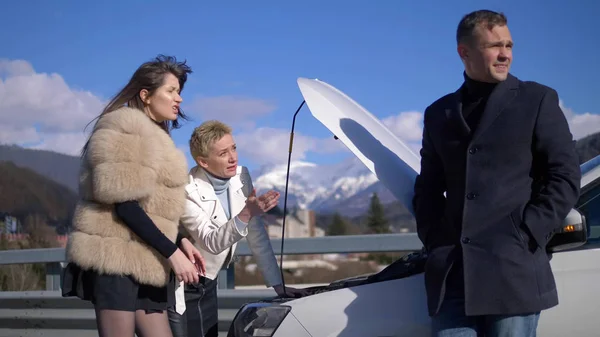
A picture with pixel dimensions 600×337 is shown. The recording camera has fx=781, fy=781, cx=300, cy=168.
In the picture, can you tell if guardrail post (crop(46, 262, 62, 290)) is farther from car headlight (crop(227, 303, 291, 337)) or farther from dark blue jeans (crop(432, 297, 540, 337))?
dark blue jeans (crop(432, 297, 540, 337))

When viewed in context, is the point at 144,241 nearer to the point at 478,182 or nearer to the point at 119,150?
the point at 119,150

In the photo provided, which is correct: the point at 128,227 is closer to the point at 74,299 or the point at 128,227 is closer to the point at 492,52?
the point at 492,52

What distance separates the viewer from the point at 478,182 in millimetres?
2875

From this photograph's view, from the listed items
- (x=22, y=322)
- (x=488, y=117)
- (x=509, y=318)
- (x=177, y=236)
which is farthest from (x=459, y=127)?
(x=22, y=322)

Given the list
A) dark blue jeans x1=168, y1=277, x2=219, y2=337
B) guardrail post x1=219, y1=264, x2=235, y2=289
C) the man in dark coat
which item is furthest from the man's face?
guardrail post x1=219, y1=264, x2=235, y2=289

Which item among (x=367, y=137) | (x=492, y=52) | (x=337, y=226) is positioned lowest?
(x=337, y=226)

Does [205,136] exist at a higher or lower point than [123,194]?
higher

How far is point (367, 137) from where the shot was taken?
11.9ft

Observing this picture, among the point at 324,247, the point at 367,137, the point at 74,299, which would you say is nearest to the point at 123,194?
the point at 367,137

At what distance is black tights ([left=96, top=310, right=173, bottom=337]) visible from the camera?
3.37 metres

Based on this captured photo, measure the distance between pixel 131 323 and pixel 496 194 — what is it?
5.48ft

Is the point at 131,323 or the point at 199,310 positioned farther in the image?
the point at 199,310

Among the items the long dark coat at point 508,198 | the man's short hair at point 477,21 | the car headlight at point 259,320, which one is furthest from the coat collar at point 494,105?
the car headlight at point 259,320

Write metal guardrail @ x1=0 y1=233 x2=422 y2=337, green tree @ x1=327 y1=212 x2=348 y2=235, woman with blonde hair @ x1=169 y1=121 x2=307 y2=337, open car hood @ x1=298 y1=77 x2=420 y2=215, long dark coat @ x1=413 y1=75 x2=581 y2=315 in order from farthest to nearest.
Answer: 1. green tree @ x1=327 y1=212 x2=348 y2=235
2. metal guardrail @ x1=0 y1=233 x2=422 y2=337
3. woman with blonde hair @ x1=169 y1=121 x2=307 y2=337
4. open car hood @ x1=298 y1=77 x2=420 y2=215
5. long dark coat @ x1=413 y1=75 x2=581 y2=315
